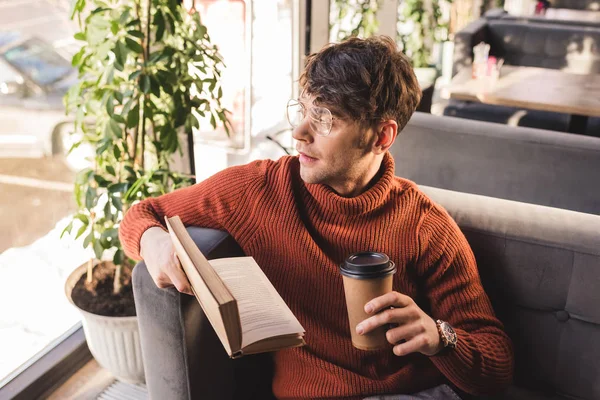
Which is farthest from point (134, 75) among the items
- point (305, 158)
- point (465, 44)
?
point (465, 44)

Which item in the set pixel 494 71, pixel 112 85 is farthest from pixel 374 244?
pixel 494 71

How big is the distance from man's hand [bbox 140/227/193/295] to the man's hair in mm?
466

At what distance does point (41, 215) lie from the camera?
2359 millimetres

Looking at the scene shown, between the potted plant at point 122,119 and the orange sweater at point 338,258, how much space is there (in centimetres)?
46

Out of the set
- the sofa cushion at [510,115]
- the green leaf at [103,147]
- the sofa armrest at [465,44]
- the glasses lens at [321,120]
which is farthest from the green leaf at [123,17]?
the sofa armrest at [465,44]

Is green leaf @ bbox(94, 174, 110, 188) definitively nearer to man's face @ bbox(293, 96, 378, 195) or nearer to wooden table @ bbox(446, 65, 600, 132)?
man's face @ bbox(293, 96, 378, 195)

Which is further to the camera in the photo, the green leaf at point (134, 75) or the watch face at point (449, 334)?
the green leaf at point (134, 75)

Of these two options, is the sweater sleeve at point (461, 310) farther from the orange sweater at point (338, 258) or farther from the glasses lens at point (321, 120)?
the glasses lens at point (321, 120)

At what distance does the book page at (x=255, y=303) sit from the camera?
3.39 ft

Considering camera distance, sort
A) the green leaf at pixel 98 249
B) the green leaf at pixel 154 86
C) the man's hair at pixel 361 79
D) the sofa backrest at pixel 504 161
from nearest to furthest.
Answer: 1. the man's hair at pixel 361 79
2. the green leaf at pixel 154 86
3. the green leaf at pixel 98 249
4. the sofa backrest at pixel 504 161

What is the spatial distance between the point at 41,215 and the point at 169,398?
4.25 ft

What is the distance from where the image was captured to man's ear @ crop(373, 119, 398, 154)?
4.44 feet

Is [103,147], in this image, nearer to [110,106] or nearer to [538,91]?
[110,106]

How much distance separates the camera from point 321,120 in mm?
1313
